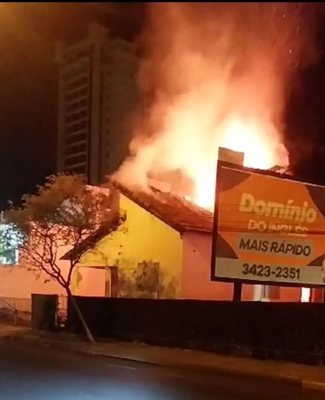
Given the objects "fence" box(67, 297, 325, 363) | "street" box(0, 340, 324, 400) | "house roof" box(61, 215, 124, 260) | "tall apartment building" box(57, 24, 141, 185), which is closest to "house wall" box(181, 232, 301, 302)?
"house roof" box(61, 215, 124, 260)

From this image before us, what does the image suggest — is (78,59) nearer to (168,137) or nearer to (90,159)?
(90,159)

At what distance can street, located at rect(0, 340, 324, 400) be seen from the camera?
10.2 m

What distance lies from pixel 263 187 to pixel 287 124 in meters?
13.1

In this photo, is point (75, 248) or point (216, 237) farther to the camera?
point (75, 248)

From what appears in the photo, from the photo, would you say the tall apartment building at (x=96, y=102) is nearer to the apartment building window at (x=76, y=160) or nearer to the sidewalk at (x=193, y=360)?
the apartment building window at (x=76, y=160)

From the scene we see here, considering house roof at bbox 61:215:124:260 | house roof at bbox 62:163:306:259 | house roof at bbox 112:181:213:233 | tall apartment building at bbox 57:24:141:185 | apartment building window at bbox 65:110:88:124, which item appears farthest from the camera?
apartment building window at bbox 65:110:88:124

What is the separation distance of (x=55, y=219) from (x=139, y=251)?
397 cm

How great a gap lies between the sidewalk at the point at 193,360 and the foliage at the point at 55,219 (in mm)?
2464

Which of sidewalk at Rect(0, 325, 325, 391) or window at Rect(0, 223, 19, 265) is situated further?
window at Rect(0, 223, 19, 265)

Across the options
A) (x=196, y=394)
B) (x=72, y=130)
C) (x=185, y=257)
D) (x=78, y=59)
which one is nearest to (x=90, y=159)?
(x=72, y=130)

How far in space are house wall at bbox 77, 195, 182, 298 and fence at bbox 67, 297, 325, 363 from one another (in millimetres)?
3463

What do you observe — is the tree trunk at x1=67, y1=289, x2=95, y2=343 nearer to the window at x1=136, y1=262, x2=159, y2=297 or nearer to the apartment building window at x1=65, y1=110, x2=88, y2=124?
the window at x1=136, y1=262, x2=159, y2=297

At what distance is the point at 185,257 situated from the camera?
2197 cm

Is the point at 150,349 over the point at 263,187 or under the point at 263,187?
under
